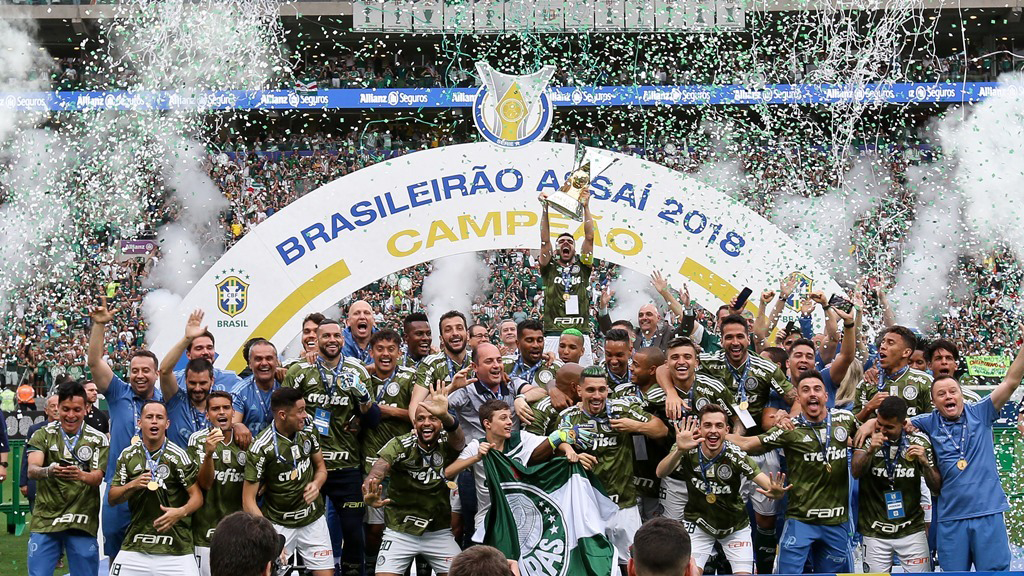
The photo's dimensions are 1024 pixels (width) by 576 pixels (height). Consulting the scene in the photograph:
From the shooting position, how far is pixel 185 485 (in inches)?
271

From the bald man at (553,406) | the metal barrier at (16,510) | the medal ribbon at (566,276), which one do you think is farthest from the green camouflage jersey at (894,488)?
the metal barrier at (16,510)

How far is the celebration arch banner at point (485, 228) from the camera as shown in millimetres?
10234

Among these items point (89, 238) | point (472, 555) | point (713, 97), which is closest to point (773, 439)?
point (472, 555)

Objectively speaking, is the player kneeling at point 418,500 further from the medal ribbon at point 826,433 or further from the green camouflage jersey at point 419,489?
the medal ribbon at point 826,433

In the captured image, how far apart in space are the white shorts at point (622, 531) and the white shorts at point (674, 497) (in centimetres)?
32

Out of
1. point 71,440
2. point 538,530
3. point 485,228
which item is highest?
point 485,228

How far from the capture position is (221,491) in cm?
716

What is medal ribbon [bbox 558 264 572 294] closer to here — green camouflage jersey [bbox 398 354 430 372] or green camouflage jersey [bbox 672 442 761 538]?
green camouflage jersey [bbox 398 354 430 372]

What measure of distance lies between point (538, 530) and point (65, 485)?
2983mm

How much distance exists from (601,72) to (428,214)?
639 inches

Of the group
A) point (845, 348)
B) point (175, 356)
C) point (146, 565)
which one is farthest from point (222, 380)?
point (845, 348)

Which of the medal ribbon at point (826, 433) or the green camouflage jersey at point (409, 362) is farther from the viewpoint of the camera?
the green camouflage jersey at point (409, 362)

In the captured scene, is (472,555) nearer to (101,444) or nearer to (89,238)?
(101,444)

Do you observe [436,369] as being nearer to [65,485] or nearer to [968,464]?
[65,485]
